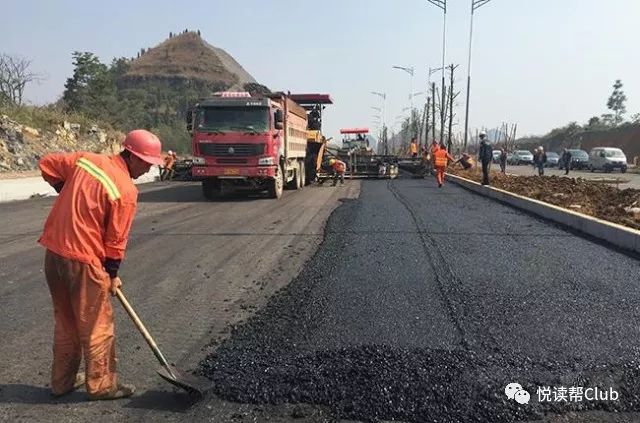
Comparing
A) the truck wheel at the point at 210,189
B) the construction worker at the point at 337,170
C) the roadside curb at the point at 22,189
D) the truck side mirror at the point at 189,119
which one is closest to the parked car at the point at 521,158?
the construction worker at the point at 337,170

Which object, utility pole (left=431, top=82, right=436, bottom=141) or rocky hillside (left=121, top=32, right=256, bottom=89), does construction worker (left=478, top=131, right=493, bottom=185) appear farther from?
rocky hillside (left=121, top=32, right=256, bottom=89)

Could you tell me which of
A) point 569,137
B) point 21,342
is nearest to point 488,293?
point 21,342

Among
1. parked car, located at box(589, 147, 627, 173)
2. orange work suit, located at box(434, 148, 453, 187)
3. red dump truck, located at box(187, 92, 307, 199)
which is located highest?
red dump truck, located at box(187, 92, 307, 199)

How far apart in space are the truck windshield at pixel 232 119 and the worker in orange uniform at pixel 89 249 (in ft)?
42.1

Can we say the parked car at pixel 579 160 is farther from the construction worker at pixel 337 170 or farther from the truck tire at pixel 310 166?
the truck tire at pixel 310 166

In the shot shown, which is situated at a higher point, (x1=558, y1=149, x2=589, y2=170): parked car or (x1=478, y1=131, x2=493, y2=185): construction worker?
(x1=478, y1=131, x2=493, y2=185): construction worker

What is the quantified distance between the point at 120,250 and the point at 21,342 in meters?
1.78

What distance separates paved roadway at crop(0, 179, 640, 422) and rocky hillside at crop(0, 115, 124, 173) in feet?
58.7

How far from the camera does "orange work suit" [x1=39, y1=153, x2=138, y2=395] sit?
11.8 ft

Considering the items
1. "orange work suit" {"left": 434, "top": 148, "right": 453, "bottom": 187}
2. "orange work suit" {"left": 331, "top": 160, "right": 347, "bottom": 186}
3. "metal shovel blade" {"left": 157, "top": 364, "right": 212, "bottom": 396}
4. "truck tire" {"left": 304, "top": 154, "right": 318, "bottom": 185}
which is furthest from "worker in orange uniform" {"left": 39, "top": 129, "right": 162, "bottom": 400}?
"truck tire" {"left": 304, "top": 154, "right": 318, "bottom": 185}

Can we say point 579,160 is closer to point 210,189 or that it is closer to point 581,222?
point 210,189

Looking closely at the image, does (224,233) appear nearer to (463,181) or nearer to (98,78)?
(463,181)

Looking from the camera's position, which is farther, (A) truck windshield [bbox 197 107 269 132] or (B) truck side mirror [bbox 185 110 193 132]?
(B) truck side mirror [bbox 185 110 193 132]

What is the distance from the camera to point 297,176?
21938mm
